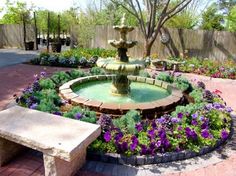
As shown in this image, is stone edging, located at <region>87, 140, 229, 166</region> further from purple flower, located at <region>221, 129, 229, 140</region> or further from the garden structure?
purple flower, located at <region>221, 129, 229, 140</region>

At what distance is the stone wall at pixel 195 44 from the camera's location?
1187 centimetres

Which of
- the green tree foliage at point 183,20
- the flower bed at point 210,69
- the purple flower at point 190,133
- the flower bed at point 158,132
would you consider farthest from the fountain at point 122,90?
the green tree foliage at point 183,20

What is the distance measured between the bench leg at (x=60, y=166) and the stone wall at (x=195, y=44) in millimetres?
10091

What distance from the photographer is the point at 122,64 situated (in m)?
4.35

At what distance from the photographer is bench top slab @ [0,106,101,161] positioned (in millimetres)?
2406

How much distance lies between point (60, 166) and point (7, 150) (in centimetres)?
88

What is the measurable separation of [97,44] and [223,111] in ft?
34.0

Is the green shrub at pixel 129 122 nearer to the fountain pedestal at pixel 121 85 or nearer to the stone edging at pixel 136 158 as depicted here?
the stone edging at pixel 136 158

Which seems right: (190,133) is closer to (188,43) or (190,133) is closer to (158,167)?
(158,167)

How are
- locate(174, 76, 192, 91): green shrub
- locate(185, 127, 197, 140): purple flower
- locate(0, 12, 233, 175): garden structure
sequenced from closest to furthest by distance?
locate(0, 12, 233, 175): garden structure
locate(185, 127, 197, 140): purple flower
locate(174, 76, 192, 91): green shrub

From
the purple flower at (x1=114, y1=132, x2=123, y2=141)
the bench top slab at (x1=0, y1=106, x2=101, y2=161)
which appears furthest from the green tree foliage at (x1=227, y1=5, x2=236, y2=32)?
the bench top slab at (x1=0, y1=106, x2=101, y2=161)

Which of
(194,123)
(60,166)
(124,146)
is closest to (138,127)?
(124,146)

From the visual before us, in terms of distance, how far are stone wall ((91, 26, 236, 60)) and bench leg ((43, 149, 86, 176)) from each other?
10.1m

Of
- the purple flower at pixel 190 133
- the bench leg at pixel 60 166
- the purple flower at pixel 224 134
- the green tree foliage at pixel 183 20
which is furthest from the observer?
the green tree foliage at pixel 183 20
